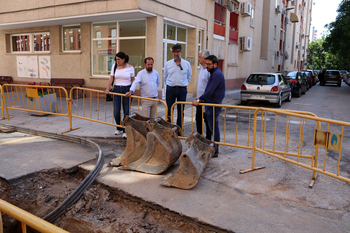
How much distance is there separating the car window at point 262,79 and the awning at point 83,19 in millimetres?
5275

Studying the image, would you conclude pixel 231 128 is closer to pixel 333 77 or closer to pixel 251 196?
pixel 251 196

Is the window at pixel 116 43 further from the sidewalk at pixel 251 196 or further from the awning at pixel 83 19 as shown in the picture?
the sidewalk at pixel 251 196

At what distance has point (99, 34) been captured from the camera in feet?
43.9

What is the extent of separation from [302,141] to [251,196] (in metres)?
1.36

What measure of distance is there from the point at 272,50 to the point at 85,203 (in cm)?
3205

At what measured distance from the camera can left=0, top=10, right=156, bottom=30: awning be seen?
11195mm

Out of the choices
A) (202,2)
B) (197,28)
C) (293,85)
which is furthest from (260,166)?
(293,85)

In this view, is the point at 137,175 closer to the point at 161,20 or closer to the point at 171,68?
the point at 171,68

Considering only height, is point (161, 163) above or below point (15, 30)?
below

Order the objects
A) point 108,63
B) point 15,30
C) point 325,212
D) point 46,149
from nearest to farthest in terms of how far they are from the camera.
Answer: point 325,212
point 46,149
point 108,63
point 15,30

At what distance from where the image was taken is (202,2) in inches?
596

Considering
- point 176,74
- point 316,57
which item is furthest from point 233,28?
point 316,57

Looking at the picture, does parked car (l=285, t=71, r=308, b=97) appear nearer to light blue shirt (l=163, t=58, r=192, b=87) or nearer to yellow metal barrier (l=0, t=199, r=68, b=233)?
light blue shirt (l=163, t=58, r=192, b=87)

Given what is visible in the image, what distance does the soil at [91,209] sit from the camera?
3338mm
